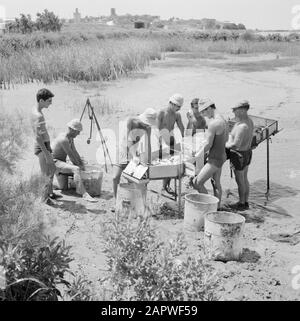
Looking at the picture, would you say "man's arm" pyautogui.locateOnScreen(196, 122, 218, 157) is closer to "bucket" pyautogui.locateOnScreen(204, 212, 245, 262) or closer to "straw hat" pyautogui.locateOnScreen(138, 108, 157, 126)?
"straw hat" pyautogui.locateOnScreen(138, 108, 157, 126)

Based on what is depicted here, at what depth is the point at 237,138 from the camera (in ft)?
21.8

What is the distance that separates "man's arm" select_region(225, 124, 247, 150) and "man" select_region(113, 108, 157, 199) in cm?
109

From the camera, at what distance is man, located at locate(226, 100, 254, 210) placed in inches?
258

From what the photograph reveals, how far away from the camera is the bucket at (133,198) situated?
249 inches

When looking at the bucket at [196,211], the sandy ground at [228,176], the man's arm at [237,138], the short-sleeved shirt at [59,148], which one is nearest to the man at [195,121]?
the man's arm at [237,138]

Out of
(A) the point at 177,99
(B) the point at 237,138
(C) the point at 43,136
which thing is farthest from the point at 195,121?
(C) the point at 43,136

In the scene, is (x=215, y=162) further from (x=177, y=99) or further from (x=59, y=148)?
(x=59, y=148)

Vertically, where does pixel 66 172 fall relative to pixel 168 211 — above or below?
above

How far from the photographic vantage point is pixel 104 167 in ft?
A: 29.6

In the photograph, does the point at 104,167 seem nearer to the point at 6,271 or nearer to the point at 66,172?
the point at 66,172

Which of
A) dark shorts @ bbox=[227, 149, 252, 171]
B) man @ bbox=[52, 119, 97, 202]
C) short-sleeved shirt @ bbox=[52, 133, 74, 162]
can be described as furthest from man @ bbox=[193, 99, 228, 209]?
short-sleeved shirt @ bbox=[52, 133, 74, 162]

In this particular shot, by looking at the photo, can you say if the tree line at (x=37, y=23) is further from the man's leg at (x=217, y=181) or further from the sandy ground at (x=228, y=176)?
the man's leg at (x=217, y=181)
